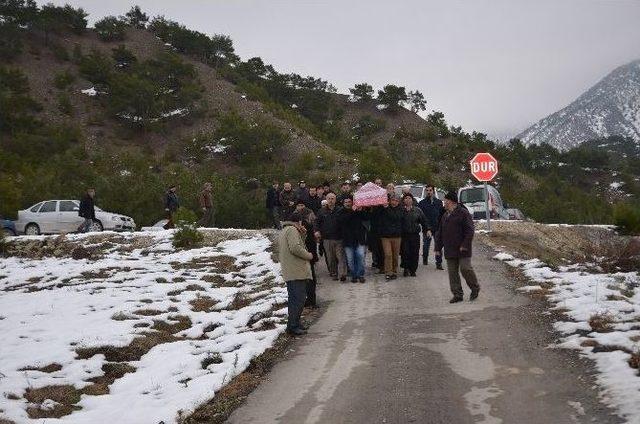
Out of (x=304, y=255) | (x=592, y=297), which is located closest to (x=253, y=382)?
(x=304, y=255)

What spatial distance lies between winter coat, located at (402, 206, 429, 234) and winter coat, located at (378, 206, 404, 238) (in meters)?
0.22

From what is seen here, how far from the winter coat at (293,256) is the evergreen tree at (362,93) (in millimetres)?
67348

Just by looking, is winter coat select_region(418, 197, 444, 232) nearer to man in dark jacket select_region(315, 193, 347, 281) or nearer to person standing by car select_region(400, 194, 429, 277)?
person standing by car select_region(400, 194, 429, 277)

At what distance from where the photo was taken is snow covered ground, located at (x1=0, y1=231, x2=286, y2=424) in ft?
20.5

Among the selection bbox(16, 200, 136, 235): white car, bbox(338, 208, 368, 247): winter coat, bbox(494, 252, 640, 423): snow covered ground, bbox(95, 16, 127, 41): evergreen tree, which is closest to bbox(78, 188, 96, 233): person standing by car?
bbox(16, 200, 136, 235): white car

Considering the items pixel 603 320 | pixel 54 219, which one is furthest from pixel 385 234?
pixel 54 219

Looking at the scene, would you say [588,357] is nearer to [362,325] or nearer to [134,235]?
[362,325]

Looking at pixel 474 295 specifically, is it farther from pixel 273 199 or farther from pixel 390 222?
pixel 273 199

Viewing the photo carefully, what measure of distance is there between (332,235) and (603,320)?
5785 mm

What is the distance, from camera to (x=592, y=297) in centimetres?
863

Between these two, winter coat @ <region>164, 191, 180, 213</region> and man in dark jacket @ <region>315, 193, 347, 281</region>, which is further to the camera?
winter coat @ <region>164, 191, 180, 213</region>

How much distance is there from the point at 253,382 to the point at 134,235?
14234mm

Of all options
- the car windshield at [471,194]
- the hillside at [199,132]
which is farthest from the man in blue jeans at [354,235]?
the hillside at [199,132]

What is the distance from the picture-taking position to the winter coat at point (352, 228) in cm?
1173
